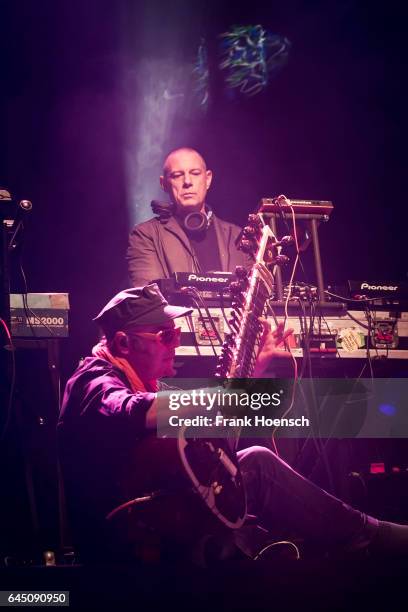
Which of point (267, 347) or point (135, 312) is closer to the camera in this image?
point (135, 312)

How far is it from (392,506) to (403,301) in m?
1.17

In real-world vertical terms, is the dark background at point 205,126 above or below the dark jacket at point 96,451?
above

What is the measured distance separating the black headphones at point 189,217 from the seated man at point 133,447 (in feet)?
5.59

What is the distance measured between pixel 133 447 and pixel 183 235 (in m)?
2.44

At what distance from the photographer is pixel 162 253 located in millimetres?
4336

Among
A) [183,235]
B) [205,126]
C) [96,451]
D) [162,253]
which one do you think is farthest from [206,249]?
[96,451]

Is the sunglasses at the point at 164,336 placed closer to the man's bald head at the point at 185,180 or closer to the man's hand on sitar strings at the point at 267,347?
the man's hand on sitar strings at the point at 267,347

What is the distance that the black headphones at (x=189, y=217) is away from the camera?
14.2 ft

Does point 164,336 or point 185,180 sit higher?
point 185,180

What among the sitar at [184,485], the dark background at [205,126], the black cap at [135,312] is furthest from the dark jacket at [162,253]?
the sitar at [184,485]

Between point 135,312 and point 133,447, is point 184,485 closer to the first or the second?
point 133,447

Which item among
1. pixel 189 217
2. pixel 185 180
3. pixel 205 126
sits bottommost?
pixel 189 217

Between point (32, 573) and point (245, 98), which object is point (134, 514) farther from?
point (245, 98)

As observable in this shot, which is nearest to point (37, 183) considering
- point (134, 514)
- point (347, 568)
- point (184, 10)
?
point (184, 10)
